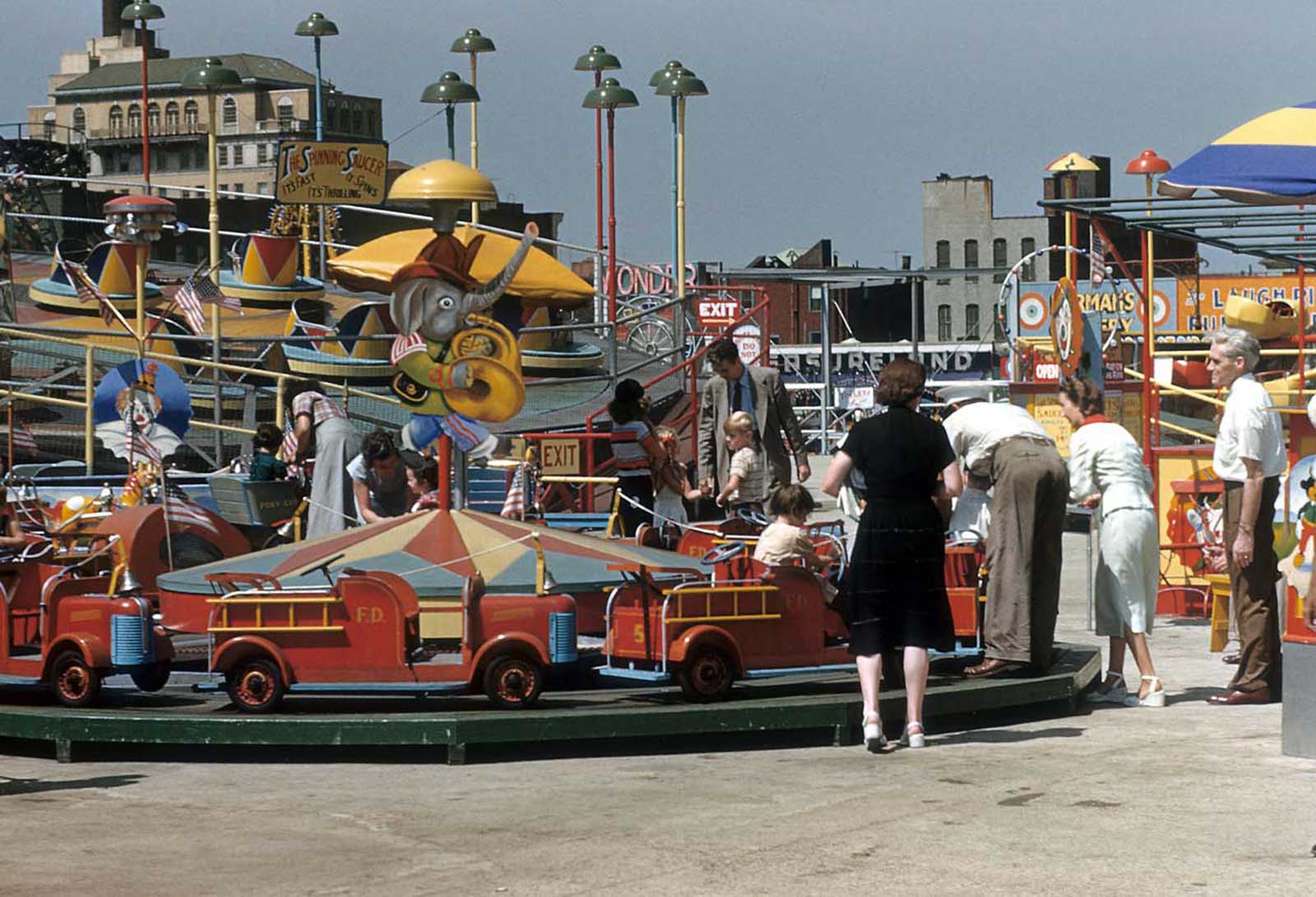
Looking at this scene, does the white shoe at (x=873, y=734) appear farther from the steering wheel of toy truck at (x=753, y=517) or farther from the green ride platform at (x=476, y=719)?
the steering wheel of toy truck at (x=753, y=517)

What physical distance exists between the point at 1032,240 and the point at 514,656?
107091mm

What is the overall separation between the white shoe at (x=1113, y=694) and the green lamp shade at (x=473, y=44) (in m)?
23.0

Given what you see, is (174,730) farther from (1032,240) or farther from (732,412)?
(1032,240)

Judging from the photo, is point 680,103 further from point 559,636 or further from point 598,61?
point 559,636

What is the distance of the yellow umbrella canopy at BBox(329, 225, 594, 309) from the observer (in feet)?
48.1

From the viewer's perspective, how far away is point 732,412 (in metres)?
14.4

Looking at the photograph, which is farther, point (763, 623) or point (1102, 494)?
point (1102, 494)

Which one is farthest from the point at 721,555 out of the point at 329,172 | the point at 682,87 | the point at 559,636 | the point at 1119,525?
the point at 682,87

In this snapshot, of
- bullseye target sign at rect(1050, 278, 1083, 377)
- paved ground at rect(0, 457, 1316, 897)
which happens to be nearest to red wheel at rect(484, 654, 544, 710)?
paved ground at rect(0, 457, 1316, 897)

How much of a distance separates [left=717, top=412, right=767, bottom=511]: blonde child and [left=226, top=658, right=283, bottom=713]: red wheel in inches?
169

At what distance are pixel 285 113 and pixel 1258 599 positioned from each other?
141 metres

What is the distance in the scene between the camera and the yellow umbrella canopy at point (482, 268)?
14.6 metres

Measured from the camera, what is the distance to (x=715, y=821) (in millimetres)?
8258

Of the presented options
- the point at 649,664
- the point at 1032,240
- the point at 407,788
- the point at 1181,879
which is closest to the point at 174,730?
the point at 407,788
